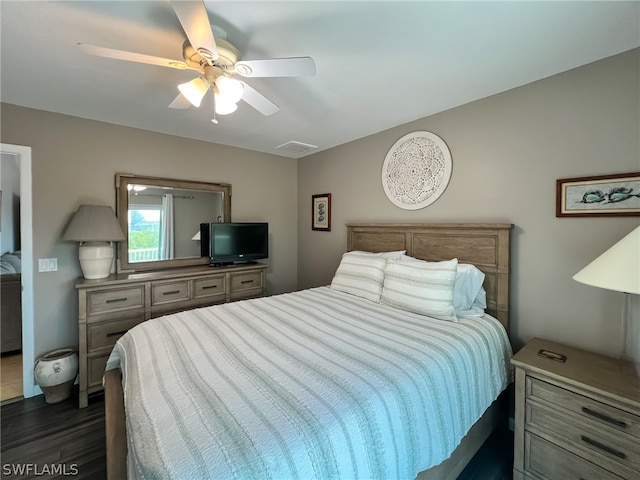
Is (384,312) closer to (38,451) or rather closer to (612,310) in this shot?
(612,310)

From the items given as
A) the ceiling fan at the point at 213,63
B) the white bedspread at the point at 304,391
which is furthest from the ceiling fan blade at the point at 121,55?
the white bedspread at the point at 304,391

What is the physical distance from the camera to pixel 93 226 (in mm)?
2332

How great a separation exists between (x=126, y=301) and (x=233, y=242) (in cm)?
122

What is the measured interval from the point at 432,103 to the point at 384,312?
1.79m

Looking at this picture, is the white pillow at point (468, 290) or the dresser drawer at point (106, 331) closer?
the white pillow at point (468, 290)

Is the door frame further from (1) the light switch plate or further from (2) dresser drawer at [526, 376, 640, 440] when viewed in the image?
(2) dresser drawer at [526, 376, 640, 440]

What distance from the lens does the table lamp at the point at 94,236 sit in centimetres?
230

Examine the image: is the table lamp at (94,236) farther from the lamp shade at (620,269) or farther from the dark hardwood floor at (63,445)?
the lamp shade at (620,269)

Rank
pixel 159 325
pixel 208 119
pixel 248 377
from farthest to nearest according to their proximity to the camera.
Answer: pixel 208 119, pixel 159 325, pixel 248 377

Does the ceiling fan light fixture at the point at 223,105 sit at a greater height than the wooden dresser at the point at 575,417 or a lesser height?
greater

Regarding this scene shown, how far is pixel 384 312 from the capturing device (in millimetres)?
2014

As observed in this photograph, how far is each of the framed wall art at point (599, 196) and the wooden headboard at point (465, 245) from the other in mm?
347

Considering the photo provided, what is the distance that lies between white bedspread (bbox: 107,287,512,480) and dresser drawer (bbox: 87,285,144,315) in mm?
884

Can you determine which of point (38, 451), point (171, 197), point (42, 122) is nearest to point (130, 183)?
point (171, 197)
